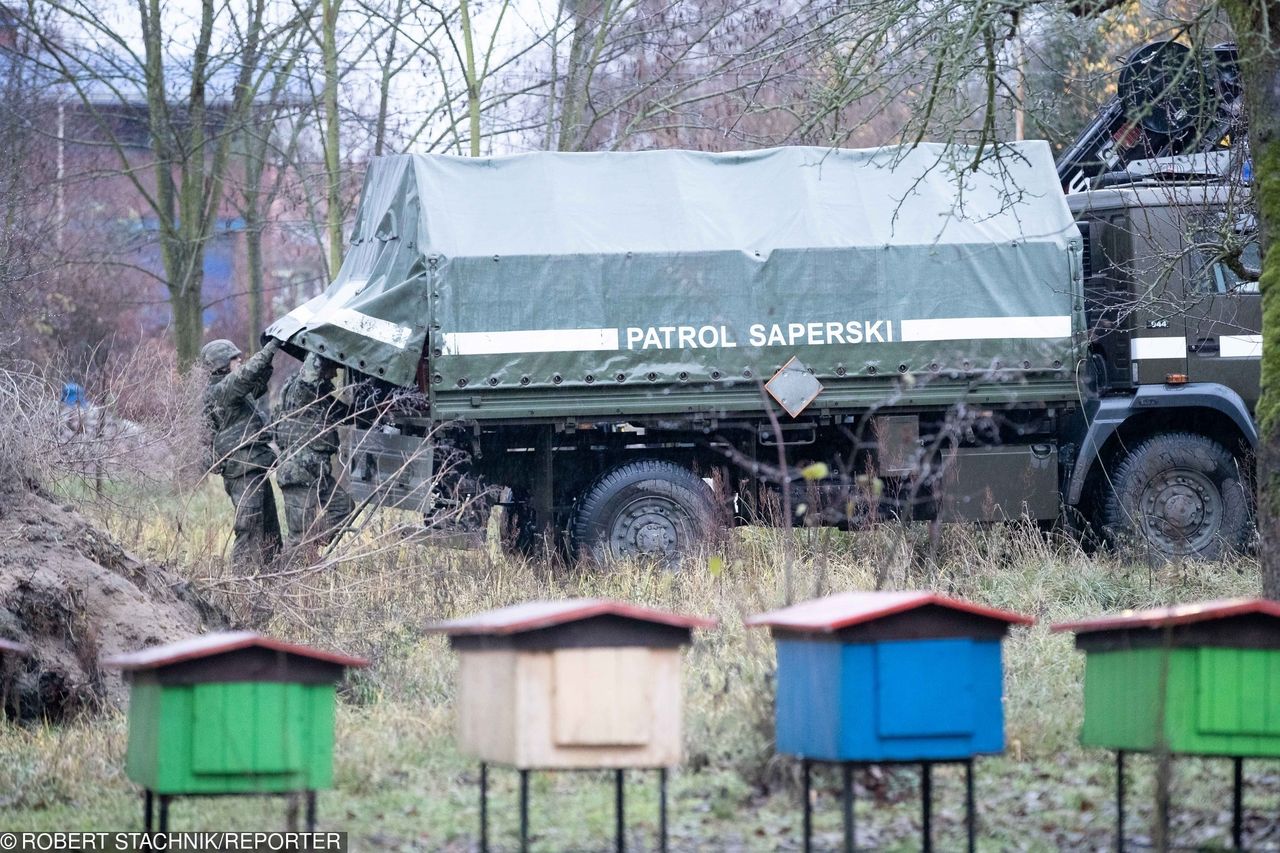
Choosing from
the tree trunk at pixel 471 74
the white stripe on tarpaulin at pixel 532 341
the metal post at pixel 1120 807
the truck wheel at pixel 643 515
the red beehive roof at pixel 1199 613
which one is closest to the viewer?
the red beehive roof at pixel 1199 613

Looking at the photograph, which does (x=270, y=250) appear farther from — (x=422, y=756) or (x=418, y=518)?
(x=422, y=756)

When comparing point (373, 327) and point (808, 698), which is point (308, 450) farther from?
point (808, 698)

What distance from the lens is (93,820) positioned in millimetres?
6719

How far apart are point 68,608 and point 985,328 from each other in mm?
7248

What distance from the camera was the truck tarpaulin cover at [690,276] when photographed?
40.4 ft

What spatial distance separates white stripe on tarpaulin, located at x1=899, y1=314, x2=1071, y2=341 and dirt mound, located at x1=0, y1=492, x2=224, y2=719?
232 inches

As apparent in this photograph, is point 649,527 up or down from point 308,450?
down

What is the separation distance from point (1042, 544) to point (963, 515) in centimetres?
67

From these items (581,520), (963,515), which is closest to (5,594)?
(581,520)

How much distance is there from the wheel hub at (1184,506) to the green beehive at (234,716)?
30.2 feet

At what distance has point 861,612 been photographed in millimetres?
5137

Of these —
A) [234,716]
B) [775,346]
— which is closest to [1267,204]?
[775,346]

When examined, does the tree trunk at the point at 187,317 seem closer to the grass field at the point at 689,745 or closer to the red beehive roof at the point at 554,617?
the grass field at the point at 689,745

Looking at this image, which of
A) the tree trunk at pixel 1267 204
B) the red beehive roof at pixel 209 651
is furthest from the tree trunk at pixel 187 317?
the red beehive roof at pixel 209 651
